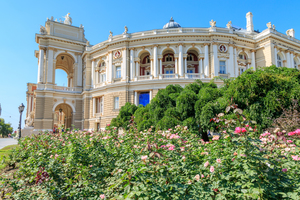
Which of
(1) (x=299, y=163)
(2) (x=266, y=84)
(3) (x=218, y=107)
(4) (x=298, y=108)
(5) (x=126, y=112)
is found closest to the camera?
(1) (x=299, y=163)

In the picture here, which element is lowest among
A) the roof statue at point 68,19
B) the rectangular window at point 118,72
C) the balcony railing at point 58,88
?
the balcony railing at point 58,88

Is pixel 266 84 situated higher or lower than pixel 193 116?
higher

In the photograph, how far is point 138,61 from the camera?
3238 cm

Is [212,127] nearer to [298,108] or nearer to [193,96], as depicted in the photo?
[193,96]

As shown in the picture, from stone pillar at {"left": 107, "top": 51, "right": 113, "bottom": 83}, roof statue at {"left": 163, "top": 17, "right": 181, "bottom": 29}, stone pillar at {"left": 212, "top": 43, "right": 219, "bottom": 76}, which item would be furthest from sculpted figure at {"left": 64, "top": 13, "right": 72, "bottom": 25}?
stone pillar at {"left": 212, "top": 43, "right": 219, "bottom": 76}

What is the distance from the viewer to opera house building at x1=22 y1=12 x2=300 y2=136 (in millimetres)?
30719

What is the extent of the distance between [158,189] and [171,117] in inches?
439

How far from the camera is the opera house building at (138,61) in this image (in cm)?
3072

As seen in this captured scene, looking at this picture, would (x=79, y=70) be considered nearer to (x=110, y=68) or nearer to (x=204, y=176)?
(x=110, y=68)

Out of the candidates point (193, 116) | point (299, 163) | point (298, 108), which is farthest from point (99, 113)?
point (299, 163)

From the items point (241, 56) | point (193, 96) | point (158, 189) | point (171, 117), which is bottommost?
point (158, 189)

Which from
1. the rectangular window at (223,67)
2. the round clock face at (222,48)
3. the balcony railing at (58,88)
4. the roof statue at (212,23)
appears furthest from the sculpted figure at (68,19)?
the rectangular window at (223,67)

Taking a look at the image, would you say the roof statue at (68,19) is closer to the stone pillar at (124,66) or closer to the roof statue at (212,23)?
the stone pillar at (124,66)

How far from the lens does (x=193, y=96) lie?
14.2 meters
